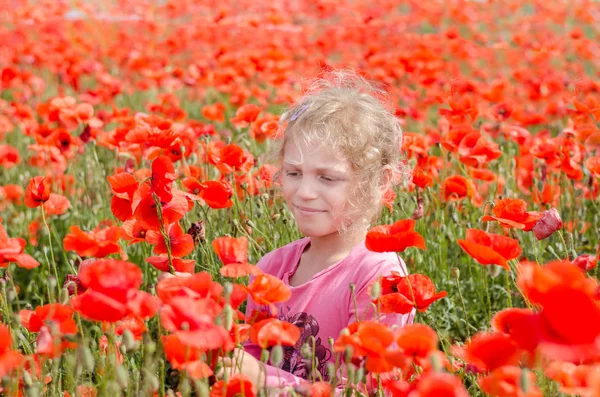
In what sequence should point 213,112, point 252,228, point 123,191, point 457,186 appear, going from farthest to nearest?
point 213,112 → point 252,228 → point 457,186 → point 123,191

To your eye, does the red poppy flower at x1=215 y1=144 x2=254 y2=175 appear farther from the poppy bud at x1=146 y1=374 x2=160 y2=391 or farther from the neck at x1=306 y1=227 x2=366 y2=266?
the poppy bud at x1=146 y1=374 x2=160 y2=391

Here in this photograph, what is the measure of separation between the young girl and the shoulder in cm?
6

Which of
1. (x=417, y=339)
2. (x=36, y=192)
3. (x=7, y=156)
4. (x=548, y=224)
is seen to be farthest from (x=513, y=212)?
(x=7, y=156)

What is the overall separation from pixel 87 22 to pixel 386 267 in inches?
326

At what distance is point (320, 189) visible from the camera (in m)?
2.12

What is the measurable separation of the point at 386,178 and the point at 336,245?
22 cm

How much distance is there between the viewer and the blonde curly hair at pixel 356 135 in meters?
2.15

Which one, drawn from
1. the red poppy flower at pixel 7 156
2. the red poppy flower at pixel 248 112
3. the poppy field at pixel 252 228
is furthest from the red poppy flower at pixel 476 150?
the red poppy flower at pixel 7 156

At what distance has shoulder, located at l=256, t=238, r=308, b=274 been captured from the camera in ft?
7.69

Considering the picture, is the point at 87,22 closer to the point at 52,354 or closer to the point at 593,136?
the point at 593,136

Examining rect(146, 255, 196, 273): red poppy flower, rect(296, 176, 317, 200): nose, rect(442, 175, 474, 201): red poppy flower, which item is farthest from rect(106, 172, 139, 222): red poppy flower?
rect(442, 175, 474, 201): red poppy flower

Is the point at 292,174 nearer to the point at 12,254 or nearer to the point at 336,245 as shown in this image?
the point at 336,245

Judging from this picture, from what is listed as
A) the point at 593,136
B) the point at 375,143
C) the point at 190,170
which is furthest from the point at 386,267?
the point at 593,136

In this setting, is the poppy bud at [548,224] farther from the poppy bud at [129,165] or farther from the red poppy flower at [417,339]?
the poppy bud at [129,165]
